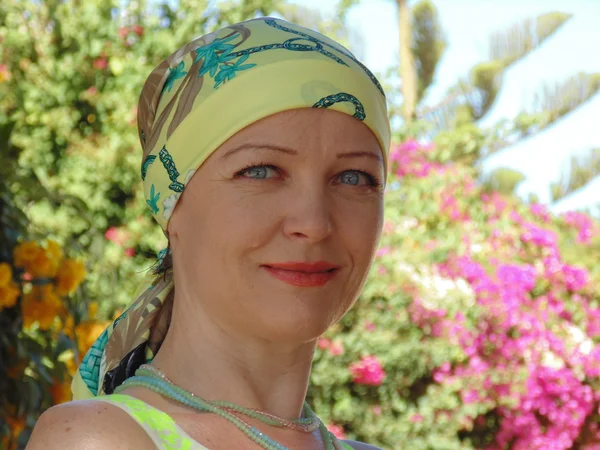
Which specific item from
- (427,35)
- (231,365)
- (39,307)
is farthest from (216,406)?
(427,35)

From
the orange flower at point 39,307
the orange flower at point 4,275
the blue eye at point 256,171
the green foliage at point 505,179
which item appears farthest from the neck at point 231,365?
the green foliage at point 505,179

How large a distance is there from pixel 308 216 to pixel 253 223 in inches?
2.9

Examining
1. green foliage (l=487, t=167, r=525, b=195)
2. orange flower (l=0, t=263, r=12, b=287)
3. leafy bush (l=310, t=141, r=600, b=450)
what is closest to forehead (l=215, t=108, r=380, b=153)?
orange flower (l=0, t=263, r=12, b=287)

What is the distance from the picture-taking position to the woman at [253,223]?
125 cm

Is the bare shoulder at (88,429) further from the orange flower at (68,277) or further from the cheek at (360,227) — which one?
the orange flower at (68,277)

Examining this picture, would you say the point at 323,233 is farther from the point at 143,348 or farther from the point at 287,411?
the point at 143,348

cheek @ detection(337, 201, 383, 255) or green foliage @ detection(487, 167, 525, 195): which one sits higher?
cheek @ detection(337, 201, 383, 255)

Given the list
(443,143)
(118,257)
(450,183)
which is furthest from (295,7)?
(118,257)

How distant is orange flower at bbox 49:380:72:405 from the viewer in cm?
268

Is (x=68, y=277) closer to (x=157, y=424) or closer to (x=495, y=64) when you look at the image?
(x=157, y=424)

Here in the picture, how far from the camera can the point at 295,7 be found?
34.7 feet

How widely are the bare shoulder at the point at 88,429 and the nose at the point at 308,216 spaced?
12.6 inches

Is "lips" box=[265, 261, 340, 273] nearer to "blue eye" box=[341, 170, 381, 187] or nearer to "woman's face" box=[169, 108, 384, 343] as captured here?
"woman's face" box=[169, 108, 384, 343]

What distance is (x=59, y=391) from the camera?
2.70 metres
